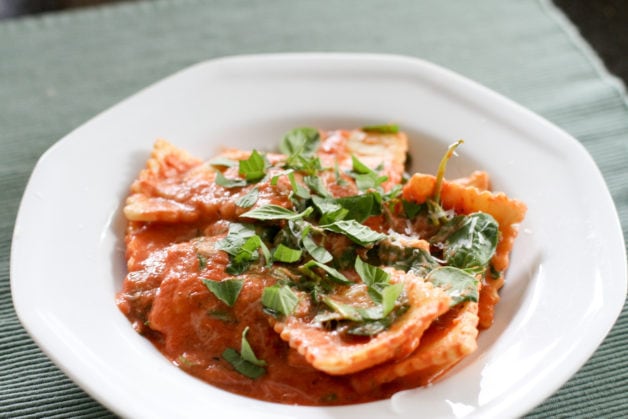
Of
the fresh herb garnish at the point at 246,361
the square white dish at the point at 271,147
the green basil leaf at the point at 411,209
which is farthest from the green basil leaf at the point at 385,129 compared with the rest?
the fresh herb garnish at the point at 246,361

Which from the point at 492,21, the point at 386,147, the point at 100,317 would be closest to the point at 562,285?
the point at 386,147

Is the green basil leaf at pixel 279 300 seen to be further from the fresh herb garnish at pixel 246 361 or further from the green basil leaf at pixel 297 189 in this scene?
the green basil leaf at pixel 297 189

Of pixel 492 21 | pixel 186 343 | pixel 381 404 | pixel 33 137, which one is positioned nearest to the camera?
pixel 381 404

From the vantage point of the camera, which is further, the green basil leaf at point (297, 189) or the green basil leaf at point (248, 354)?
the green basil leaf at point (297, 189)

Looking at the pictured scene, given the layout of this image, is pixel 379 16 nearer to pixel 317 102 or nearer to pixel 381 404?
pixel 317 102

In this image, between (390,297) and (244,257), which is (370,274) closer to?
(390,297)
